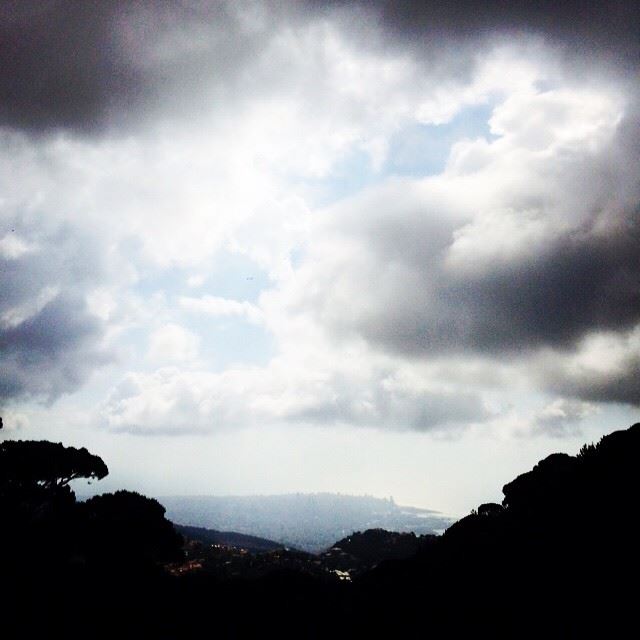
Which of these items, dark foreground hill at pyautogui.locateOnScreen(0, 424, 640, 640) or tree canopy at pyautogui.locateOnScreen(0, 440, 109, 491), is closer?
dark foreground hill at pyautogui.locateOnScreen(0, 424, 640, 640)

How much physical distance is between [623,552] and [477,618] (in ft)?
14.3

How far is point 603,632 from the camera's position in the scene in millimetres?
8664

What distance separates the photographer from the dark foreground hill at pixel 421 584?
10219mm

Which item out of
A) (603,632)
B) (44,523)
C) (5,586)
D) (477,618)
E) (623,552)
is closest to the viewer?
(603,632)

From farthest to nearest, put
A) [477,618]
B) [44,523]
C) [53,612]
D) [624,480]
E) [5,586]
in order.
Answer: [44,523] → [5,586] → [53,612] → [624,480] → [477,618]

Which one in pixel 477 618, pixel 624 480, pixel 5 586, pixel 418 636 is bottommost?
pixel 5 586

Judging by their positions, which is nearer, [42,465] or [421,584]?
[421,584]

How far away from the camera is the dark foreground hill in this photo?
10.2 metres

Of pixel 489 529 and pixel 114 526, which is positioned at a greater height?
pixel 489 529

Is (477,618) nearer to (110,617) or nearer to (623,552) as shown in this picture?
(623,552)

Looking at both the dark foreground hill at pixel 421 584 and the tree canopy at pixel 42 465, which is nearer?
the dark foreground hill at pixel 421 584

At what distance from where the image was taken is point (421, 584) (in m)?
14.8

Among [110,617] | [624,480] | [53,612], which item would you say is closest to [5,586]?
[53,612]

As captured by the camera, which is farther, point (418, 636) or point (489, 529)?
point (489, 529)
